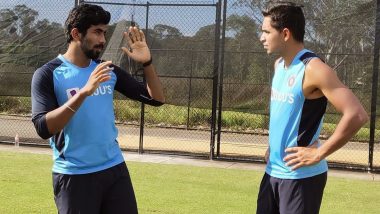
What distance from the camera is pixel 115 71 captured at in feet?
11.1

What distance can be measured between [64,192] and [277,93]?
4.45 ft

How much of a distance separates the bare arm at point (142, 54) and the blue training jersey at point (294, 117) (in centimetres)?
79

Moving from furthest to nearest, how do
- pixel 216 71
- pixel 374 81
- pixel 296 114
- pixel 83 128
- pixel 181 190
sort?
pixel 216 71 < pixel 374 81 < pixel 181 190 < pixel 83 128 < pixel 296 114

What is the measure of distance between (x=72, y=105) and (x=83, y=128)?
0.30 metres

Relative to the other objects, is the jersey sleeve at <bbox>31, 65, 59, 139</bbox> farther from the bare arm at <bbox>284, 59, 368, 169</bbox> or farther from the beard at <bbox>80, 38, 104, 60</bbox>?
the bare arm at <bbox>284, 59, 368, 169</bbox>

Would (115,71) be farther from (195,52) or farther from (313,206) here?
(195,52)

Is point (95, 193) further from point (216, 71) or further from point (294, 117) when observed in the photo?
point (216, 71)

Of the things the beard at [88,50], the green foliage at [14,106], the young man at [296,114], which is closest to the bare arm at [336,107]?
the young man at [296,114]

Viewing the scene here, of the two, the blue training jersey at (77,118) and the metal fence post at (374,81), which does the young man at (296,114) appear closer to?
the blue training jersey at (77,118)

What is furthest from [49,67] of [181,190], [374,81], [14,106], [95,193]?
[14,106]

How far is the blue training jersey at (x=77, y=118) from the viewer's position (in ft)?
9.95

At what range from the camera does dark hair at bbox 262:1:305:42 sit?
3025mm

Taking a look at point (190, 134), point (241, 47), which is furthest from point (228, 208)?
point (190, 134)

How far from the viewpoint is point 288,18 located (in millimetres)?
3027
